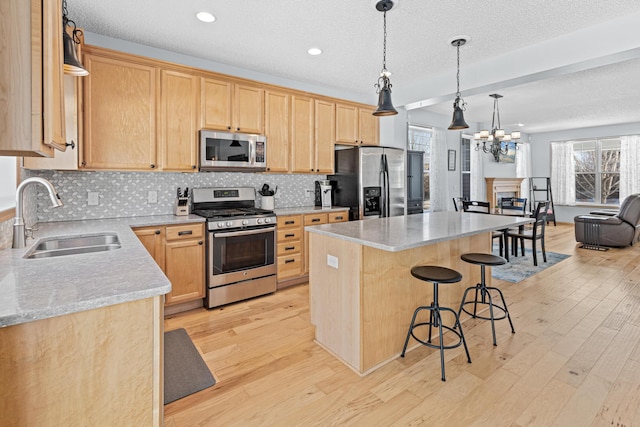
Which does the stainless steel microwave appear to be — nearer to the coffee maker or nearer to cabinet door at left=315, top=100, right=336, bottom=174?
cabinet door at left=315, top=100, right=336, bottom=174

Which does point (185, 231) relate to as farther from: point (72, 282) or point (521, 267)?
point (521, 267)

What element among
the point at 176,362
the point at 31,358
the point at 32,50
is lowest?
the point at 176,362

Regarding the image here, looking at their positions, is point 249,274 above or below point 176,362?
above

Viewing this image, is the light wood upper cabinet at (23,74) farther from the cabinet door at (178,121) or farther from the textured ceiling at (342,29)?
the cabinet door at (178,121)

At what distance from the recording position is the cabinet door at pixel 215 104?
3.56m

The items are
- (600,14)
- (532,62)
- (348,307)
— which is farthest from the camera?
(532,62)

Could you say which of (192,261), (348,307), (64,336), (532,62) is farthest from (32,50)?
(532,62)

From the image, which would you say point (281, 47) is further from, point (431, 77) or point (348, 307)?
point (348, 307)

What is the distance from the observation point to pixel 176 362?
93.0 inches

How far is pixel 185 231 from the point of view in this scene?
321cm

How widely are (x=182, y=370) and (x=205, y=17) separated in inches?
110

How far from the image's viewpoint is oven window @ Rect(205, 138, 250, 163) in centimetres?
357

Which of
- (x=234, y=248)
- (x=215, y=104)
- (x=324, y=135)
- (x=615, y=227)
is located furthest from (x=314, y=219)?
(x=615, y=227)

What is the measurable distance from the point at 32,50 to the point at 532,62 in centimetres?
409
